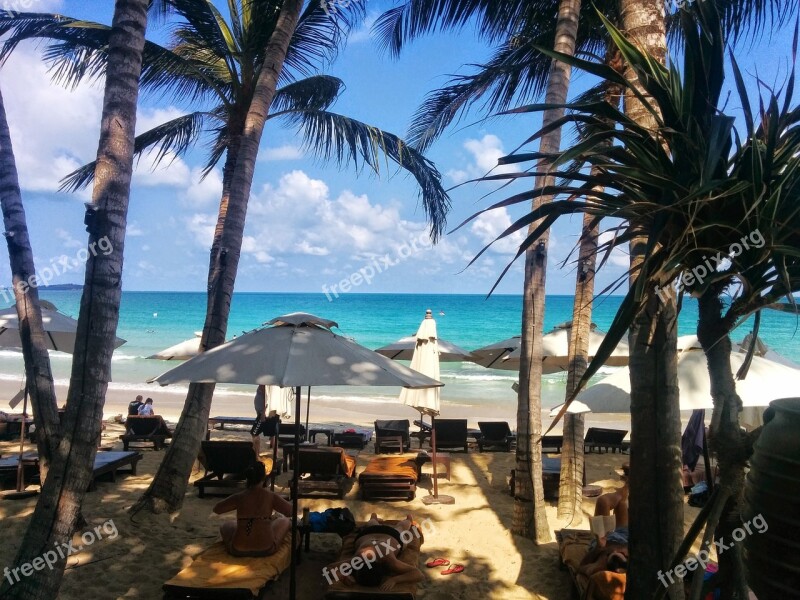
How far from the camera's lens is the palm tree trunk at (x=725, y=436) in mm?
1827

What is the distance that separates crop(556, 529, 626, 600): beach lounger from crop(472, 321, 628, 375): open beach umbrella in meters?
3.73

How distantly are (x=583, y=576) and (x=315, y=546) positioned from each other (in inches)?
108

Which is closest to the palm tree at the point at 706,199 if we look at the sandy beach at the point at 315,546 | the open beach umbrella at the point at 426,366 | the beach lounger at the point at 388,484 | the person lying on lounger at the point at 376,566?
the person lying on lounger at the point at 376,566

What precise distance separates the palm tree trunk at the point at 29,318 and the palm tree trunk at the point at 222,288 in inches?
49.0

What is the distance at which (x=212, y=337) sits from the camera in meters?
6.73

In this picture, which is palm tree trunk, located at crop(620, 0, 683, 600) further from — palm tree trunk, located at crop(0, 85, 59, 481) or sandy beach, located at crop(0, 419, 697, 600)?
palm tree trunk, located at crop(0, 85, 59, 481)

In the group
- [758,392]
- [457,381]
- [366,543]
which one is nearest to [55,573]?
[366,543]

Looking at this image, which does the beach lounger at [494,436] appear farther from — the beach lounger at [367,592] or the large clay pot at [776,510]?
the large clay pot at [776,510]

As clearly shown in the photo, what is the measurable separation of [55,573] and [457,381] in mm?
25385

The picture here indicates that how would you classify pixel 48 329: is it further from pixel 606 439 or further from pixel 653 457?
pixel 606 439

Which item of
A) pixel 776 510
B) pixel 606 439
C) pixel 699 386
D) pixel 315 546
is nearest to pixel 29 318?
pixel 315 546

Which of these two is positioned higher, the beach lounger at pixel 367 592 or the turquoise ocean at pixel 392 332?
the turquoise ocean at pixel 392 332

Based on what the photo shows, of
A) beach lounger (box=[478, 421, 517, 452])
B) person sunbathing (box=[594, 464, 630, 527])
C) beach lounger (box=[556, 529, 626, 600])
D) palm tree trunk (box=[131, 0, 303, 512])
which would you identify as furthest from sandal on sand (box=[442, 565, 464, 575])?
beach lounger (box=[478, 421, 517, 452])

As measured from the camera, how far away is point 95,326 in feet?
12.3
